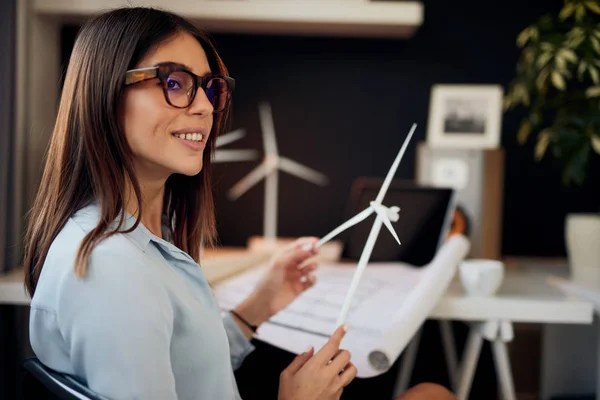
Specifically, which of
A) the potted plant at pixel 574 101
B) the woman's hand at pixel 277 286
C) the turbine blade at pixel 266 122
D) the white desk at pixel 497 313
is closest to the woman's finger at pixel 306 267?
the woman's hand at pixel 277 286

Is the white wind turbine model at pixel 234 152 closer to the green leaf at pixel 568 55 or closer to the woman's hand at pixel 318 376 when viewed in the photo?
the green leaf at pixel 568 55

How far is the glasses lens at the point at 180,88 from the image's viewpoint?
702 mm

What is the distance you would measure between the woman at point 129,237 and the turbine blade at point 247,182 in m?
1.68

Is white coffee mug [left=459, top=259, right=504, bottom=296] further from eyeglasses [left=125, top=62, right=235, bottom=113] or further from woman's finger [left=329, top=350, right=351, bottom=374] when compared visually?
eyeglasses [left=125, top=62, right=235, bottom=113]

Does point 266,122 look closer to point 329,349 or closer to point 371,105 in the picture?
point 371,105

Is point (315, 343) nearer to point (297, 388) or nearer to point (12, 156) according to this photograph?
point (297, 388)

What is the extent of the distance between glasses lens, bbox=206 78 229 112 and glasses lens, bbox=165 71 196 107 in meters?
0.07

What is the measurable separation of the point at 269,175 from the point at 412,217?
1054mm

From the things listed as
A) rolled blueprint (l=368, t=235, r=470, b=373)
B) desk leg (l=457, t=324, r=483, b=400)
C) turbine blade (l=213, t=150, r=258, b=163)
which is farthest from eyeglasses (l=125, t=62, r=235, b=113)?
turbine blade (l=213, t=150, r=258, b=163)

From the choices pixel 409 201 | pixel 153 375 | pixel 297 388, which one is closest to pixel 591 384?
pixel 409 201

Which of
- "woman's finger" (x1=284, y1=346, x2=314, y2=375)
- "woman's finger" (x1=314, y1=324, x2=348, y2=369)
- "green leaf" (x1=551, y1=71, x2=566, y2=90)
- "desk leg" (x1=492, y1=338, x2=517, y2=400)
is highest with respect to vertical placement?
"green leaf" (x1=551, y1=71, x2=566, y2=90)

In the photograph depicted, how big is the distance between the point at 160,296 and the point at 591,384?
1.68 metres

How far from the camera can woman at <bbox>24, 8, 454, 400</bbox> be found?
58 centimetres

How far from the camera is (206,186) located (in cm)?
94
